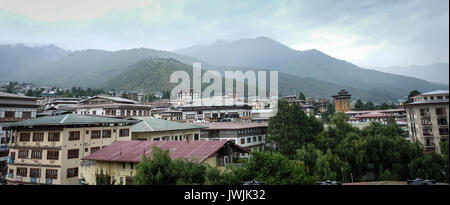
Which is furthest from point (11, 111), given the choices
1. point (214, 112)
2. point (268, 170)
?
point (214, 112)

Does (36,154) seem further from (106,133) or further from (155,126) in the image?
(155,126)

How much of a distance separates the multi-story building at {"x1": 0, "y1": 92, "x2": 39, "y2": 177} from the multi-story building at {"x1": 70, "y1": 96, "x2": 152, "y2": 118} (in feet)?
38.8

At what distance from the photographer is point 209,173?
311 inches

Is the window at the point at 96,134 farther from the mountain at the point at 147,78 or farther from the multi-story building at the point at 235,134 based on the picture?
the mountain at the point at 147,78

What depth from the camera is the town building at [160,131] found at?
21.5m

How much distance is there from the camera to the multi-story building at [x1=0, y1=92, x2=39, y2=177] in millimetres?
19380

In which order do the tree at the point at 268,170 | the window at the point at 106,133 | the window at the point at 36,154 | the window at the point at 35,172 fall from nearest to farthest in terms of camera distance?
the tree at the point at 268,170, the window at the point at 35,172, the window at the point at 36,154, the window at the point at 106,133

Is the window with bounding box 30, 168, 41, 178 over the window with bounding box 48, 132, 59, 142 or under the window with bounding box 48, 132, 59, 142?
under

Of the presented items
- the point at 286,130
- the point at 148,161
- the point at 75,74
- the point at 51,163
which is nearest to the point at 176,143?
the point at 148,161

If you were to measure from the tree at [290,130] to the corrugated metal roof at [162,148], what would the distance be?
10803mm

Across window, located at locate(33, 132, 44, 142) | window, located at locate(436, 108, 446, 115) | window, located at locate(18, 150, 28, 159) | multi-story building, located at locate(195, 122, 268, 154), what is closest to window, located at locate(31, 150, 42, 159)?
window, located at locate(18, 150, 28, 159)

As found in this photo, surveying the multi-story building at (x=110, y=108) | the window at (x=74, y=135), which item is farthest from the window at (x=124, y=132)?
the multi-story building at (x=110, y=108)

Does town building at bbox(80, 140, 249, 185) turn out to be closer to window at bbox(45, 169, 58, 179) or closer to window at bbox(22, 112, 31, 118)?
window at bbox(45, 169, 58, 179)

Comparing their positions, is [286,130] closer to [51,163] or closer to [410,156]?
[410,156]
